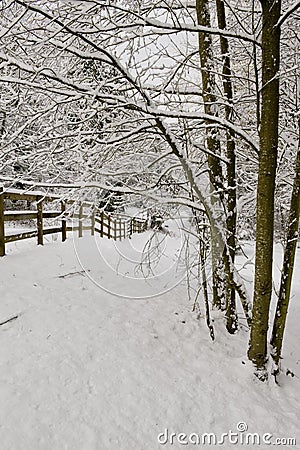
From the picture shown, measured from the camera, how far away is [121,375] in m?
3.01

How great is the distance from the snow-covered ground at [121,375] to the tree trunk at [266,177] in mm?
335

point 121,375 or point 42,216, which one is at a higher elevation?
point 42,216

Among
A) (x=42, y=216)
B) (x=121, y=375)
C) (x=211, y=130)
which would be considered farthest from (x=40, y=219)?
(x=121, y=375)

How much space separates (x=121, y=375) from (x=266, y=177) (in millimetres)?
2120

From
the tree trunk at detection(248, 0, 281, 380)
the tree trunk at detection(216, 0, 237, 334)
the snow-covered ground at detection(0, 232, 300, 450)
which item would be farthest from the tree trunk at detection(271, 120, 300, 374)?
the tree trunk at detection(216, 0, 237, 334)

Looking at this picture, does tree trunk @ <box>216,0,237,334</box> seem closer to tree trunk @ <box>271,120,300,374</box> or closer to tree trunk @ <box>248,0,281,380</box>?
tree trunk @ <box>271,120,300,374</box>

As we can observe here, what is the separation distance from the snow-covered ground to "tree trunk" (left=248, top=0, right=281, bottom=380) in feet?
1.10

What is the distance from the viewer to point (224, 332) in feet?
13.5

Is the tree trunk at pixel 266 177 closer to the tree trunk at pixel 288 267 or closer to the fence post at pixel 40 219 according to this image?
the tree trunk at pixel 288 267

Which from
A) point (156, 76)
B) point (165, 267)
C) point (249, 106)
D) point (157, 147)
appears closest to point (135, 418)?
point (157, 147)

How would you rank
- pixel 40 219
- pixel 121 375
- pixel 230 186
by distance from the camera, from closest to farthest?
1. pixel 121 375
2. pixel 230 186
3. pixel 40 219

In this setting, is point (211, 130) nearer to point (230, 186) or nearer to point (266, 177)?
point (230, 186)

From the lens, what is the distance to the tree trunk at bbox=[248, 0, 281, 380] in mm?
3012

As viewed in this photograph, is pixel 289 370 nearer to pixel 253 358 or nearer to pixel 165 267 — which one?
pixel 253 358
